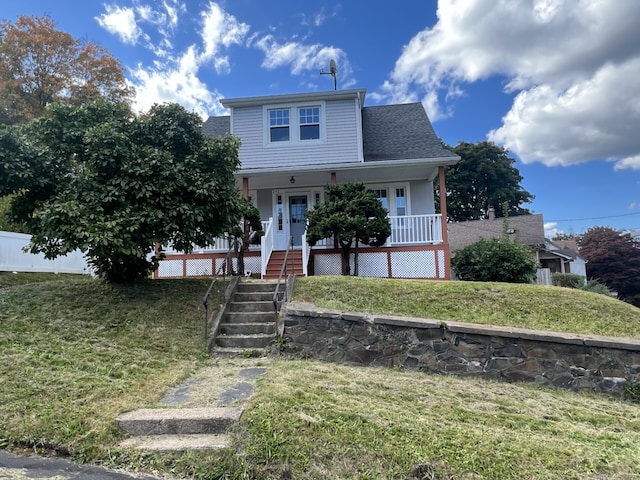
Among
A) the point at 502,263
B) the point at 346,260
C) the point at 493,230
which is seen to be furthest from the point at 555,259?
the point at 346,260

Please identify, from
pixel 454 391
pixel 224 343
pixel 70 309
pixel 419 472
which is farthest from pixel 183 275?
pixel 419 472

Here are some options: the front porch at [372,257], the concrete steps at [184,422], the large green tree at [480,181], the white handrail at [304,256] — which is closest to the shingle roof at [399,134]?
the front porch at [372,257]

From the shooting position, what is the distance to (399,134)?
1356 cm

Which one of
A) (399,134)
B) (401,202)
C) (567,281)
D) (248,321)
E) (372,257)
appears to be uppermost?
(399,134)

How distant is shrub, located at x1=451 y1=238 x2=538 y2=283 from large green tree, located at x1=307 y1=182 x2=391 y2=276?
2.95 metres

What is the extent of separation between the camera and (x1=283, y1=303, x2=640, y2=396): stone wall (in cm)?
561

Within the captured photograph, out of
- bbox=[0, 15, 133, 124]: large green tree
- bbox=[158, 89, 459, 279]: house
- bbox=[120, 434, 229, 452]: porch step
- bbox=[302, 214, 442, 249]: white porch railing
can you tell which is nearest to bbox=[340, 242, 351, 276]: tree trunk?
bbox=[158, 89, 459, 279]: house

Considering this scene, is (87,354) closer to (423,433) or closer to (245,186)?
(423,433)

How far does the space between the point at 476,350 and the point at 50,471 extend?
5.13 meters

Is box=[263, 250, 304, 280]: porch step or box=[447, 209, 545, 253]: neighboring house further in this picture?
box=[447, 209, 545, 253]: neighboring house

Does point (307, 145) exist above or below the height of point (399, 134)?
below

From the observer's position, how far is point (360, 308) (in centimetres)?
724

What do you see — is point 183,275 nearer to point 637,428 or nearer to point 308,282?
point 308,282

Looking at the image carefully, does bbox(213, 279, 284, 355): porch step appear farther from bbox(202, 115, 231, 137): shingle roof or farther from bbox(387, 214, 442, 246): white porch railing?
bbox(202, 115, 231, 137): shingle roof
